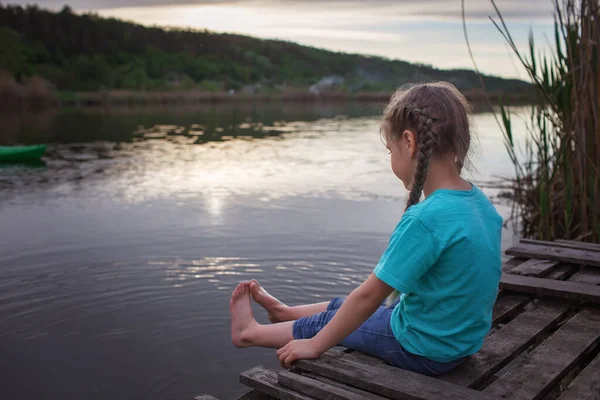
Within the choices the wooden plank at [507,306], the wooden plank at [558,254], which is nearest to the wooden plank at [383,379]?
the wooden plank at [507,306]

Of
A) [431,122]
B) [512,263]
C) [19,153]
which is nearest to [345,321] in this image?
[431,122]

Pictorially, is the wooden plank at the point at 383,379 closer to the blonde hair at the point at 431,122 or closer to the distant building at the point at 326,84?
the blonde hair at the point at 431,122

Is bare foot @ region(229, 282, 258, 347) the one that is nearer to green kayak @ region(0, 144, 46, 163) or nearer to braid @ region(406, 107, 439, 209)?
braid @ region(406, 107, 439, 209)

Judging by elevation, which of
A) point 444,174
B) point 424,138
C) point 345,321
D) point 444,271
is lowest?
point 345,321

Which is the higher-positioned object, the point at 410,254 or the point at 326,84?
the point at 326,84

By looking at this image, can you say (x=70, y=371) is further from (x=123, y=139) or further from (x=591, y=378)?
(x=123, y=139)

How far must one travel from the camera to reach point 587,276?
10.5 ft

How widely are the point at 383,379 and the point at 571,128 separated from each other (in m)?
3.01

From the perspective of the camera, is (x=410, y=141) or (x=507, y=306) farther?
(x=507, y=306)

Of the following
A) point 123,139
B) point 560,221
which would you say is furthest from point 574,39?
point 123,139

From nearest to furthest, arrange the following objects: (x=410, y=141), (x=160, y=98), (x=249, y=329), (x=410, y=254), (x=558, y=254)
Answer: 1. (x=410, y=254)
2. (x=410, y=141)
3. (x=249, y=329)
4. (x=558, y=254)
5. (x=160, y=98)

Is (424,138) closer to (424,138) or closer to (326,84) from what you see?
(424,138)

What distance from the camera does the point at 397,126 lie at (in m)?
1.92

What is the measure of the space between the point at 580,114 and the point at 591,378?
109 inches
